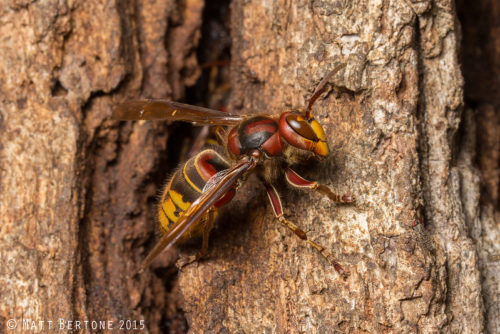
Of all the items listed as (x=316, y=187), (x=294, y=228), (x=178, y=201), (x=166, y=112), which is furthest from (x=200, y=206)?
(x=166, y=112)

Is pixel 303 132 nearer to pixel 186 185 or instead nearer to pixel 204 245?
pixel 186 185

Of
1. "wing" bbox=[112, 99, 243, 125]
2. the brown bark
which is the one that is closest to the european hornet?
"wing" bbox=[112, 99, 243, 125]

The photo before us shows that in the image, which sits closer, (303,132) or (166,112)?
(303,132)

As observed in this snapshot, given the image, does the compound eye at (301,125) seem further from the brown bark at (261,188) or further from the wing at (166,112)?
the wing at (166,112)

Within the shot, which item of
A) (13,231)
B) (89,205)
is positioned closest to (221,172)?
(89,205)

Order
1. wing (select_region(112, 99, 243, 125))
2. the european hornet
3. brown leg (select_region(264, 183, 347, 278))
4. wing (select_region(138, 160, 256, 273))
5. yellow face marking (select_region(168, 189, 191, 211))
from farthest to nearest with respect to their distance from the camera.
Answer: wing (select_region(112, 99, 243, 125)), yellow face marking (select_region(168, 189, 191, 211)), the european hornet, brown leg (select_region(264, 183, 347, 278)), wing (select_region(138, 160, 256, 273))

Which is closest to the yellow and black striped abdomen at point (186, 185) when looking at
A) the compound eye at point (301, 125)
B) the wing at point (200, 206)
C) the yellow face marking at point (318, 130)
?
the wing at point (200, 206)

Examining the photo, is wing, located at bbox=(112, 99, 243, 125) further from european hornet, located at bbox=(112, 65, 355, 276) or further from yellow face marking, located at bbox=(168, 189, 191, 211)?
yellow face marking, located at bbox=(168, 189, 191, 211)
